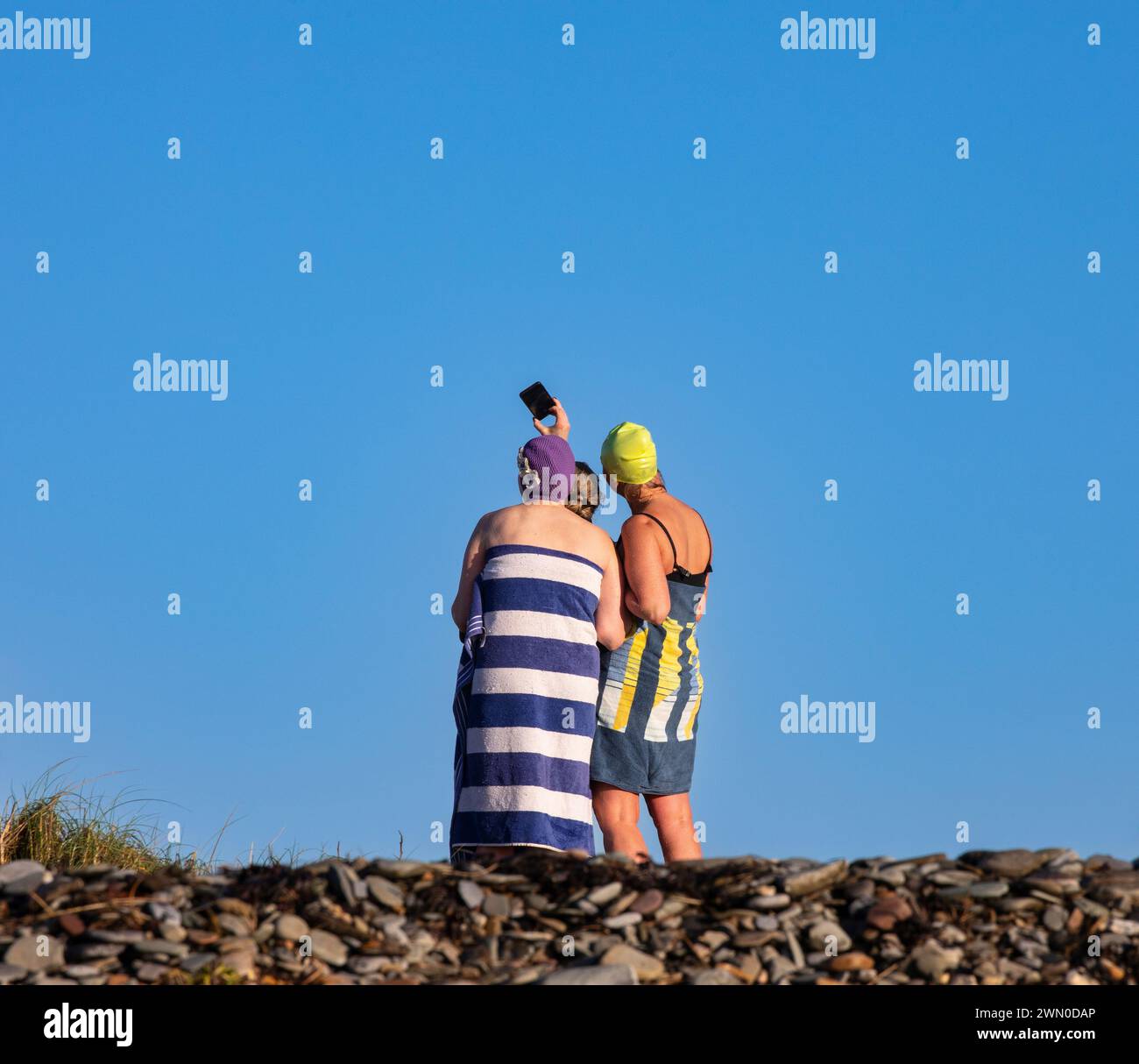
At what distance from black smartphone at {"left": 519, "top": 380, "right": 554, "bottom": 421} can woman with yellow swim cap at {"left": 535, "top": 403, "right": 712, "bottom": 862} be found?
0.08 metres

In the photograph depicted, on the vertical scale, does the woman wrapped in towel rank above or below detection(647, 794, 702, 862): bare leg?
above

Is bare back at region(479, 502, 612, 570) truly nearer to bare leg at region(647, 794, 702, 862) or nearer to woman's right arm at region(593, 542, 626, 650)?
woman's right arm at region(593, 542, 626, 650)

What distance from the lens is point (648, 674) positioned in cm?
915

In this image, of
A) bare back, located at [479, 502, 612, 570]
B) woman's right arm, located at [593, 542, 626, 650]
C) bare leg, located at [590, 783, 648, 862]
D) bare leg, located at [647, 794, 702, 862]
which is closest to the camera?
bare back, located at [479, 502, 612, 570]

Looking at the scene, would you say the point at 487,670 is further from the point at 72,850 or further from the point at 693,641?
the point at 72,850

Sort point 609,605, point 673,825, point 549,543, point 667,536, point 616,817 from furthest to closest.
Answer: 1. point 667,536
2. point 673,825
3. point 616,817
4. point 609,605
5. point 549,543

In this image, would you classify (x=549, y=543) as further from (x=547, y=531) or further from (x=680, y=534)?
(x=680, y=534)

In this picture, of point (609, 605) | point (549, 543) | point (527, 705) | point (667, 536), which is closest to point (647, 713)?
point (609, 605)

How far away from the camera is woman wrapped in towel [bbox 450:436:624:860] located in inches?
327

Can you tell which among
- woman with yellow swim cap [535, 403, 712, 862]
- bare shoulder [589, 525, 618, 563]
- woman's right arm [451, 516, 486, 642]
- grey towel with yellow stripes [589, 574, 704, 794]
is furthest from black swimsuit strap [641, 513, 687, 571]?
woman's right arm [451, 516, 486, 642]

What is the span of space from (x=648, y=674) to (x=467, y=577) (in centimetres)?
145

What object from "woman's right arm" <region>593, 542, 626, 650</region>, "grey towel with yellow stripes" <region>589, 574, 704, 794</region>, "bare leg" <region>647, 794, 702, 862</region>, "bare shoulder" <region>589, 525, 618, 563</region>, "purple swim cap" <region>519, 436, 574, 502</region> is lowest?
"bare leg" <region>647, 794, 702, 862</region>
